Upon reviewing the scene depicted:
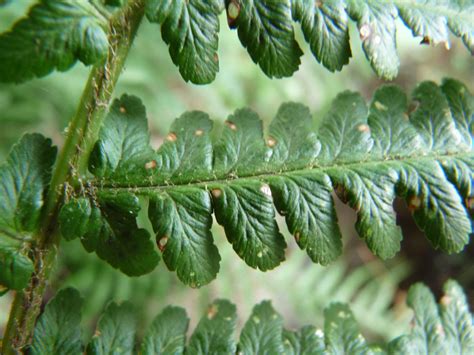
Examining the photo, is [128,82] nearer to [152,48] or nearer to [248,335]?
[152,48]

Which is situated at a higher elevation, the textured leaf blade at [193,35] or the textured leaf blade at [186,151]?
the textured leaf blade at [193,35]

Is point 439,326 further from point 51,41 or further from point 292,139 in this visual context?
point 51,41

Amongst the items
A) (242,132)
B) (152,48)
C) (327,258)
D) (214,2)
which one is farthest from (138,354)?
(152,48)

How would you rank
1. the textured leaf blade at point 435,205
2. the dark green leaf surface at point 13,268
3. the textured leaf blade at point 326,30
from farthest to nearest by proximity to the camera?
1. the textured leaf blade at point 435,205
2. the textured leaf blade at point 326,30
3. the dark green leaf surface at point 13,268

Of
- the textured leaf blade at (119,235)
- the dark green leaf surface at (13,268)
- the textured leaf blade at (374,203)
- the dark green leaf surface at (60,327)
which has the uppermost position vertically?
the textured leaf blade at (374,203)

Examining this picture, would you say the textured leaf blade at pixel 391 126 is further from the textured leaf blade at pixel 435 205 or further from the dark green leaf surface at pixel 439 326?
the dark green leaf surface at pixel 439 326

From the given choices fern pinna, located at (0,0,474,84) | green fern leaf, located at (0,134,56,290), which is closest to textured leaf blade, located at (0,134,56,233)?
green fern leaf, located at (0,134,56,290)

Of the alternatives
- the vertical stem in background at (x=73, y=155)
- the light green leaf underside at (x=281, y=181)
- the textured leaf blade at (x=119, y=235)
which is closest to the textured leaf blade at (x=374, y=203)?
the light green leaf underside at (x=281, y=181)
